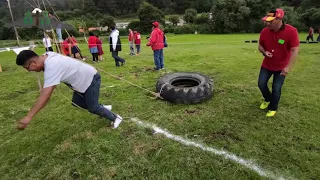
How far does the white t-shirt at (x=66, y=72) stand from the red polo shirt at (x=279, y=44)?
3.12 m

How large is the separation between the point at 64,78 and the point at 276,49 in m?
3.58

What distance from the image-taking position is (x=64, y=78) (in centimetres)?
352

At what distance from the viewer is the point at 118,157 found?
363cm

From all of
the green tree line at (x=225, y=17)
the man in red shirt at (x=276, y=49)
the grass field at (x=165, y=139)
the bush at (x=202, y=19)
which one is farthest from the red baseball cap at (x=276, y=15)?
the bush at (x=202, y=19)

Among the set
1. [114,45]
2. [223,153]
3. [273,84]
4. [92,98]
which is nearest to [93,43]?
[114,45]

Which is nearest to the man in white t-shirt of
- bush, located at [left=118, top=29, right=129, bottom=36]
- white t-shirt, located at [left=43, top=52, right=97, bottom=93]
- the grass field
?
white t-shirt, located at [left=43, top=52, right=97, bottom=93]

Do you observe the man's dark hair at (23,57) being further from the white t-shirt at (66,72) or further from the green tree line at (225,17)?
the green tree line at (225,17)

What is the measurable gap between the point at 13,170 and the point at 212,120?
11.0ft

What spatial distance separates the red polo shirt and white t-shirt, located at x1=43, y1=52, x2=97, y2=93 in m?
3.12

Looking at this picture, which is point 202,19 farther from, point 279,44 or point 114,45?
point 279,44

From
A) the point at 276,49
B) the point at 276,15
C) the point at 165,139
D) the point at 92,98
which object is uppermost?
the point at 276,15

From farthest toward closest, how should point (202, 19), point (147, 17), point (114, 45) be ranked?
point (147, 17), point (202, 19), point (114, 45)

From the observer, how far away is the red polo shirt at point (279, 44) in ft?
13.3

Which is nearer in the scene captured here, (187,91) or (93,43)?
(187,91)
